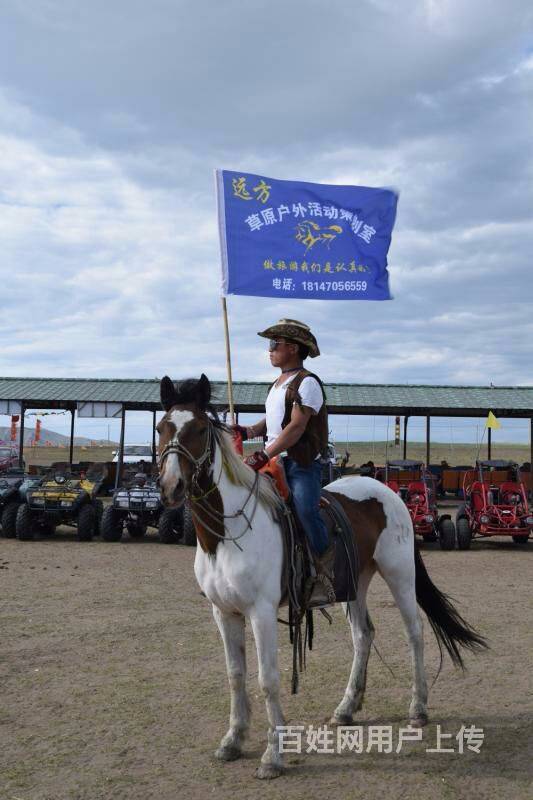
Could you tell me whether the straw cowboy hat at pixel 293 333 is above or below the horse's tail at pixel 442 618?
above

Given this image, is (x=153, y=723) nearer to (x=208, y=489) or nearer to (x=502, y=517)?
(x=208, y=489)

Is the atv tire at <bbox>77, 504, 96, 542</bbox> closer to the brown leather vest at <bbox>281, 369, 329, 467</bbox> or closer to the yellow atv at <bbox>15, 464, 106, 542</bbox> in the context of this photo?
the yellow atv at <bbox>15, 464, 106, 542</bbox>

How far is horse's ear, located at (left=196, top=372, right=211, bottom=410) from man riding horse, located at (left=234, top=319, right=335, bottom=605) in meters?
0.47

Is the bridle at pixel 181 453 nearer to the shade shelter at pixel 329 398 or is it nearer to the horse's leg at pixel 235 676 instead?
the horse's leg at pixel 235 676

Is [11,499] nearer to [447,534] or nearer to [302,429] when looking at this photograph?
[447,534]

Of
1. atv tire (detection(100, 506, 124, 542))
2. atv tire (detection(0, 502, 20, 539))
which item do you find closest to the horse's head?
atv tire (detection(100, 506, 124, 542))

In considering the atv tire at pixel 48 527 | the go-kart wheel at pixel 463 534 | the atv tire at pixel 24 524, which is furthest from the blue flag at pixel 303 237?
the atv tire at pixel 48 527

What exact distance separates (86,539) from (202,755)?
9.82 meters

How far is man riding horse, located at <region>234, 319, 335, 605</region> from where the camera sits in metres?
3.86

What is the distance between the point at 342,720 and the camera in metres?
4.18

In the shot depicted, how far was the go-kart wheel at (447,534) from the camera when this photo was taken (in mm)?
12164

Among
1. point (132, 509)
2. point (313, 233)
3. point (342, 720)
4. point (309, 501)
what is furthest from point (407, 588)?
point (132, 509)

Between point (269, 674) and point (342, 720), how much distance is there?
0.99m

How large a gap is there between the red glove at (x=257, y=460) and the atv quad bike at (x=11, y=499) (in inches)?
410
